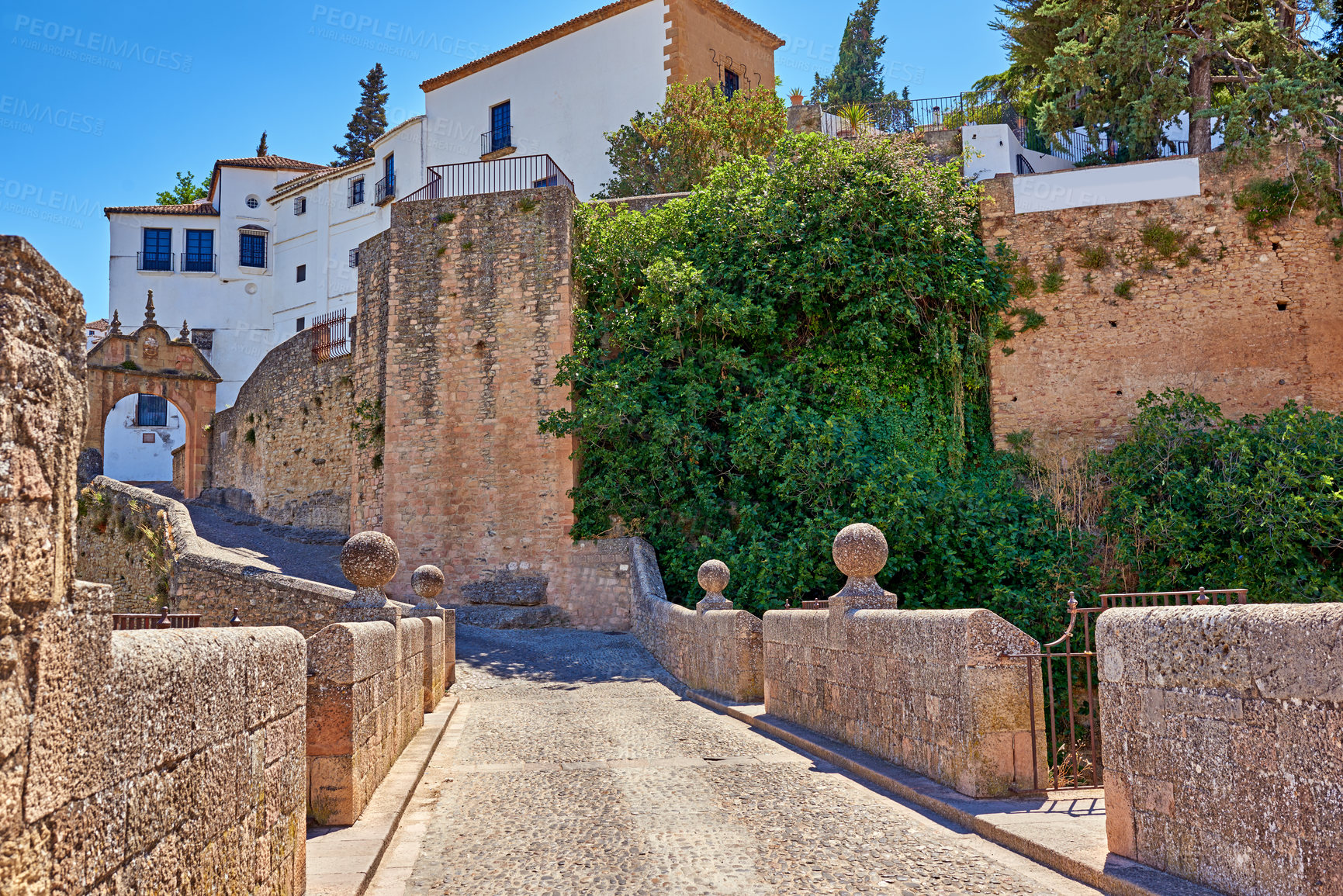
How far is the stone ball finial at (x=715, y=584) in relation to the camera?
461 inches

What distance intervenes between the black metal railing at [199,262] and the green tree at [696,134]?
20.0 m

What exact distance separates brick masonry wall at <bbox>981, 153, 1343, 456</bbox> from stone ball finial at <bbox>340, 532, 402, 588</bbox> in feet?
42.5

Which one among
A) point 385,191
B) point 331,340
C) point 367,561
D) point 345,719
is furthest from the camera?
point 385,191

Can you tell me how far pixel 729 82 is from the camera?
97.2ft

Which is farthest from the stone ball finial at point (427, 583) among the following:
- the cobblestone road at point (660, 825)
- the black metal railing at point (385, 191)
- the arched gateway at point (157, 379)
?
the black metal railing at point (385, 191)

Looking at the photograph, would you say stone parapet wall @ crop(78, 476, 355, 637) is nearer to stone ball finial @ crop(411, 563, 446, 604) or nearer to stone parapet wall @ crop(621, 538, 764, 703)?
stone ball finial @ crop(411, 563, 446, 604)

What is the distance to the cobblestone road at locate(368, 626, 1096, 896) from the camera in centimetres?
442

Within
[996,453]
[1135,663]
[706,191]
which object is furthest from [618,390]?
[1135,663]

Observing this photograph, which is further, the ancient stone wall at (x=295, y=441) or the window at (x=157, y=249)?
the window at (x=157, y=249)

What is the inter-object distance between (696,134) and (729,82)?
250 inches

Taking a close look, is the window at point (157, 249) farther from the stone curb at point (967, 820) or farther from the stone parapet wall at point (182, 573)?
the stone curb at point (967, 820)

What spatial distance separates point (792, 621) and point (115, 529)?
Result: 1661 centimetres

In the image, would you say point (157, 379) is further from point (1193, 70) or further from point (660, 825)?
point (660, 825)

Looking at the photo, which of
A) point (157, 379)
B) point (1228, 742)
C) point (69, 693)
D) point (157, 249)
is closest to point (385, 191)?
point (157, 379)
